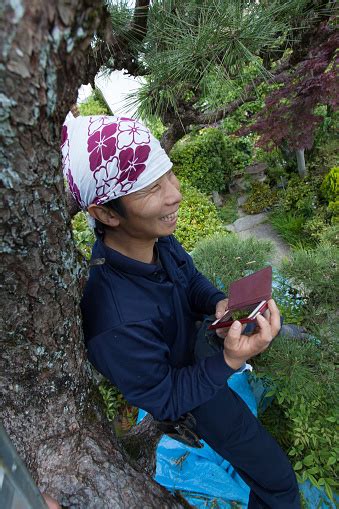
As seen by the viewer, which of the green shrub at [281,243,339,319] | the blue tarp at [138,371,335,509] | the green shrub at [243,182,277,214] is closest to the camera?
the blue tarp at [138,371,335,509]

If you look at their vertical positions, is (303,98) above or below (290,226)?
above

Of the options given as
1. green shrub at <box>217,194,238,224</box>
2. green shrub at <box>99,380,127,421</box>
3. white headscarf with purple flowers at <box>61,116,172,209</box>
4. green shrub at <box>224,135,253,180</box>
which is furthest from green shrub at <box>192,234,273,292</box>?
green shrub at <box>224,135,253,180</box>

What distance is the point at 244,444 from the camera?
4.94ft

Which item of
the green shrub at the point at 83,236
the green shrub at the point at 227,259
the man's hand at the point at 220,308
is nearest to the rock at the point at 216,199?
the green shrub at the point at 83,236

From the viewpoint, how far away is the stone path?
4535 mm

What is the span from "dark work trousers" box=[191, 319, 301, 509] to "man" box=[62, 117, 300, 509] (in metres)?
0.10

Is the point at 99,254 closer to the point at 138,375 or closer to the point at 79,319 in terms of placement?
the point at 79,319

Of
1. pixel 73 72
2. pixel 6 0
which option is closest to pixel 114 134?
pixel 73 72

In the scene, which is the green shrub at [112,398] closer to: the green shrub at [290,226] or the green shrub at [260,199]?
the green shrub at [290,226]

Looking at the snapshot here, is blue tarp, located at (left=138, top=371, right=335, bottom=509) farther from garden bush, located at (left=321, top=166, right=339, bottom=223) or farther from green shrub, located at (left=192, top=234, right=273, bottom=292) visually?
garden bush, located at (left=321, top=166, right=339, bottom=223)

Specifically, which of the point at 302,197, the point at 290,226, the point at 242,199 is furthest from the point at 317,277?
the point at 242,199

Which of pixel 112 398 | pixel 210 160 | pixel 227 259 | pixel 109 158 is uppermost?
pixel 109 158

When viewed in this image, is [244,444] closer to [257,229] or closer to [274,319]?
[274,319]

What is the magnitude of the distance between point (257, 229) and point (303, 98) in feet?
6.57
